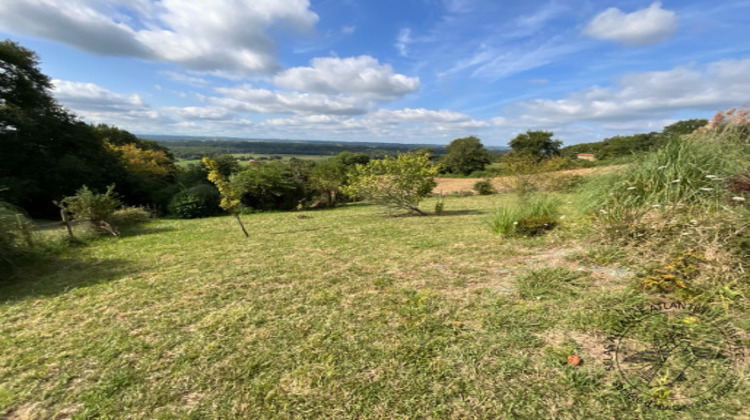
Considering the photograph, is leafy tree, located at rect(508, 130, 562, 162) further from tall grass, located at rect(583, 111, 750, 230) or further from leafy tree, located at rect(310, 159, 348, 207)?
tall grass, located at rect(583, 111, 750, 230)

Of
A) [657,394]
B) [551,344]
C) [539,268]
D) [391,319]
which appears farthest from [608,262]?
[391,319]

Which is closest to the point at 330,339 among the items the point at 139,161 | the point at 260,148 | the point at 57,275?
the point at 57,275

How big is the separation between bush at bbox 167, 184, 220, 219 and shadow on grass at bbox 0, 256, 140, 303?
706 centimetres

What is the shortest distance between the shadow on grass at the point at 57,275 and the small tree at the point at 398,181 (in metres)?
6.98

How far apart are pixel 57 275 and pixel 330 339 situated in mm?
5483

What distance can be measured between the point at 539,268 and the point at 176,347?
413 centimetres

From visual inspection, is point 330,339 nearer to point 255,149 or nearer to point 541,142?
point 541,142

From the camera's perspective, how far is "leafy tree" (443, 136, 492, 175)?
46594 mm

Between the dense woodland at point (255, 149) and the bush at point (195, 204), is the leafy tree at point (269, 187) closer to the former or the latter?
the bush at point (195, 204)

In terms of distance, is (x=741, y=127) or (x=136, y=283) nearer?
(x=136, y=283)

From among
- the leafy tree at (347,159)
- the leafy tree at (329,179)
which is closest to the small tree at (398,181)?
the leafy tree at (347,159)

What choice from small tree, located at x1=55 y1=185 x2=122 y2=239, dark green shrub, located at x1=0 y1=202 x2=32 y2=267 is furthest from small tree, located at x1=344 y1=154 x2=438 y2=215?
dark green shrub, located at x1=0 y1=202 x2=32 y2=267

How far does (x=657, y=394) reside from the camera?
1.68m

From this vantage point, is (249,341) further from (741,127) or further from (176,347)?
(741,127)
